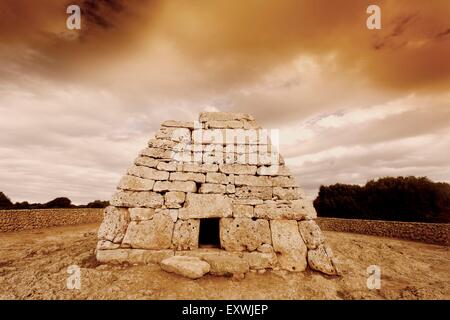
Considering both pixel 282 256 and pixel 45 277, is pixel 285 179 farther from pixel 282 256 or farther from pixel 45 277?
pixel 45 277

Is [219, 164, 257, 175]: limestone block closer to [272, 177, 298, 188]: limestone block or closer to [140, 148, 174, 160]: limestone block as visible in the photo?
[272, 177, 298, 188]: limestone block

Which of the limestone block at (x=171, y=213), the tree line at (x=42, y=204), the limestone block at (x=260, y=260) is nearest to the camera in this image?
the limestone block at (x=260, y=260)

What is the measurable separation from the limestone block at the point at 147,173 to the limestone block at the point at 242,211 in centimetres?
171

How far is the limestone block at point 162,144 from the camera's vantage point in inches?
211

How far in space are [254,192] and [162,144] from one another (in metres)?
2.46

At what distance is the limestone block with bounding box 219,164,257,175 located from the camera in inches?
210

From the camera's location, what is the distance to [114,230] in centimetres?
462

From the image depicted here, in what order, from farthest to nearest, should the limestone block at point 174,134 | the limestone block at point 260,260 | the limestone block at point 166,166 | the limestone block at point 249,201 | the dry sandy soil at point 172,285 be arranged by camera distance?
1. the limestone block at point 174,134
2. the limestone block at point 166,166
3. the limestone block at point 249,201
4. the limestone block at point 260,260
5. the dry sandy soil at point 172,285

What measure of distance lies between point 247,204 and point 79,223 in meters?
16.4

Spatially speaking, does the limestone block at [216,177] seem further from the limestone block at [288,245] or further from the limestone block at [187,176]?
the limestone block at [288,245]

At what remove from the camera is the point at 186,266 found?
13.4 ft

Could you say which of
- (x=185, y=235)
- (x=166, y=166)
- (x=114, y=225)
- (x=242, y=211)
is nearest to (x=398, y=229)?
(x=242, y=211)

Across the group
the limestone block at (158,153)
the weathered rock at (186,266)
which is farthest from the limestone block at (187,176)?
the weathered rock at (186,266)
